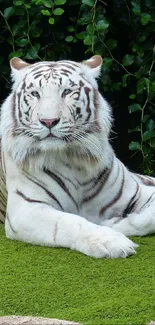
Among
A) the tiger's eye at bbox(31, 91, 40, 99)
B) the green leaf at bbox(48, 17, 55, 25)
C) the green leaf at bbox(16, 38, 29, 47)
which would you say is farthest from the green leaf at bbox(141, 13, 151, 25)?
the tiger's eye at bbox(31, 91, 40, 99)

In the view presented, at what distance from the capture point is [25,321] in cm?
272

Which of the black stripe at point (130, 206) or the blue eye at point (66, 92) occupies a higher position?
the blue eye at point (66, 92)

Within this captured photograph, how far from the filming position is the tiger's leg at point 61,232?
4.00m

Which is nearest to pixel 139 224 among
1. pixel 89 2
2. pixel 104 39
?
pixel 89 2

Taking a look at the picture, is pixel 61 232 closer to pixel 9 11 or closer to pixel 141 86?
pixel 141 86

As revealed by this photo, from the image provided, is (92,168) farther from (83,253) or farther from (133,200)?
(83,253)

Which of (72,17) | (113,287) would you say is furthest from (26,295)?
A: (72,17)

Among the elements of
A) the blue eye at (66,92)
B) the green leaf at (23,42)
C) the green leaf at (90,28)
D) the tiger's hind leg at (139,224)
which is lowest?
the tiger's hind leg at (139,224)

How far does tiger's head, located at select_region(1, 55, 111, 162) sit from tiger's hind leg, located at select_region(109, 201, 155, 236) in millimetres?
446

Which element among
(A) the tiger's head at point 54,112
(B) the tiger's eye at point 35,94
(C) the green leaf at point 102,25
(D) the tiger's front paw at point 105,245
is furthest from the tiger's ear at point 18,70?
(D) the tiger's front paw at point 105,245

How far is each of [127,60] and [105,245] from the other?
2.60m

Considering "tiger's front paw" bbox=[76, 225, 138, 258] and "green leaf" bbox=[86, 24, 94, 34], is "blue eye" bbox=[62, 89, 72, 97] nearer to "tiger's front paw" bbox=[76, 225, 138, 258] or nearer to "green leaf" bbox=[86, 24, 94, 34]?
"tiger's front paw" bbox=[76, 225, 138, 258]

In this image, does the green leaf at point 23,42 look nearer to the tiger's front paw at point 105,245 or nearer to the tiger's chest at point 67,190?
the tiger's chest at point 67,190

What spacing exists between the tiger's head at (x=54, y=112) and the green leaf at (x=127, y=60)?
4.39 feet
